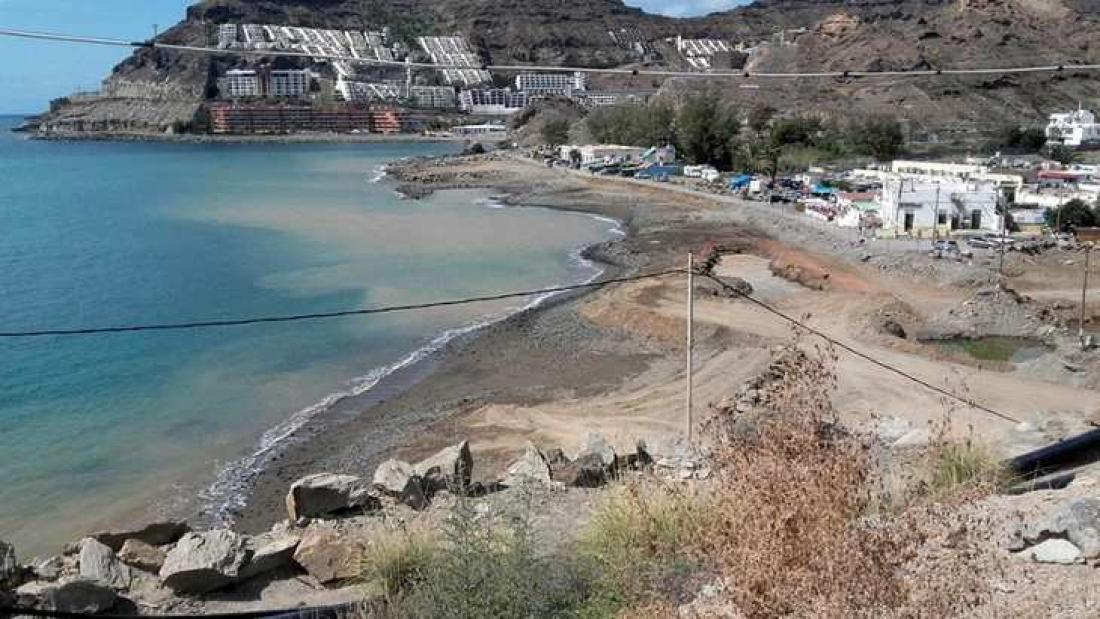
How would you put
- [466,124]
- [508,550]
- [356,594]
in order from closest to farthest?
[508,550] → [356,594] → [466,124]

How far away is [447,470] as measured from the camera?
9531 mm

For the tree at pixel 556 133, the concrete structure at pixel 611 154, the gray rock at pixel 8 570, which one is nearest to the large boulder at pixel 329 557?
the gray rock at pixel 8 570

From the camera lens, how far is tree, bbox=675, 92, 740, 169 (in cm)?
7162

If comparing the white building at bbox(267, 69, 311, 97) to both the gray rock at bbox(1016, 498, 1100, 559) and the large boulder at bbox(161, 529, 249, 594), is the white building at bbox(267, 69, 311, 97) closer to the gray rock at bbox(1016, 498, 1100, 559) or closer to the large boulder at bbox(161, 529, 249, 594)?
the large boulder at bbox(161, 529, 249, 594)

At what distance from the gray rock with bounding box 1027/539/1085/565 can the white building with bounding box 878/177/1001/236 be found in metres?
32.8

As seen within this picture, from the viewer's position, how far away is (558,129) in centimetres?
10294

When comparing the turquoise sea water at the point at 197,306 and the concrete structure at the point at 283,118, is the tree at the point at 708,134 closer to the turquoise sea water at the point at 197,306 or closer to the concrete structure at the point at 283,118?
the turquoise sea water at the point at 197,306

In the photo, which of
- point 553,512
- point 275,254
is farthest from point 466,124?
point 553,512

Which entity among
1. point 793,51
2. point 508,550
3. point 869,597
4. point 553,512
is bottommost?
point 553,512

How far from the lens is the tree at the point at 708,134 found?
71.6 m

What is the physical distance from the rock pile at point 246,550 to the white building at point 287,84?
604 feet

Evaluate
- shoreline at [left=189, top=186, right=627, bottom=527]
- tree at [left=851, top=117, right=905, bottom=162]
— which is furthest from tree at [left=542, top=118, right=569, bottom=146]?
shoreline at [left=189, top=186, right=627, bottom=527]

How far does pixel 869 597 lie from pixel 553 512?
5213 mm

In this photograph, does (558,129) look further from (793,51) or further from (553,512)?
(553,512)
